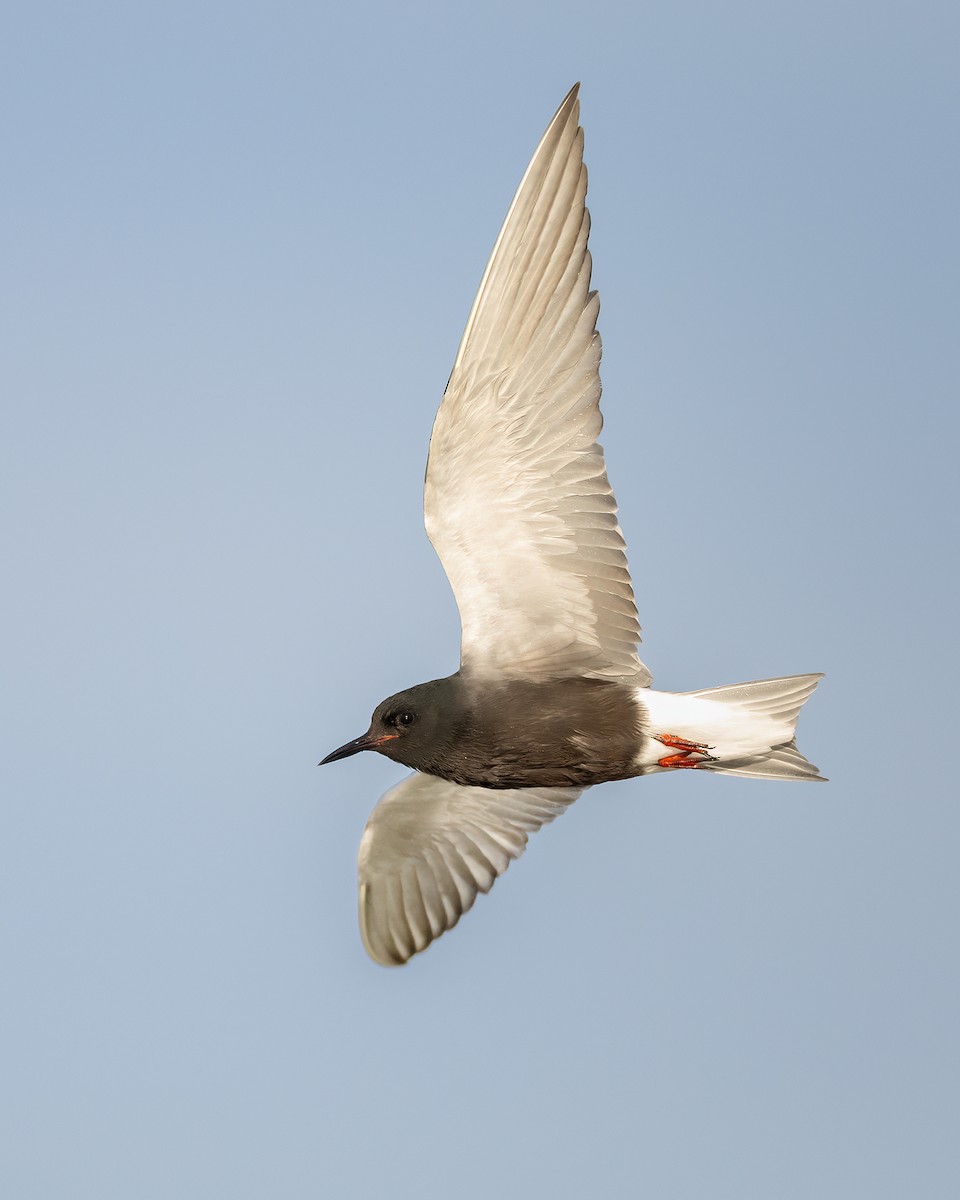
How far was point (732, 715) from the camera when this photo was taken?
33.0 feet

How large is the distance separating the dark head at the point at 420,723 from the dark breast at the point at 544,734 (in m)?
0.08

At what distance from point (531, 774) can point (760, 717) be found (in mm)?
1421

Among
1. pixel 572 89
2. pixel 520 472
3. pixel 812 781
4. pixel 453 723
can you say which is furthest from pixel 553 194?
pixel 812 781

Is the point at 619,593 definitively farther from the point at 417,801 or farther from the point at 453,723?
the point at 417,801

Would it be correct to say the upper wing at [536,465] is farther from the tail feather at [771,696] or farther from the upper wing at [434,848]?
the upper wing at [434,848]

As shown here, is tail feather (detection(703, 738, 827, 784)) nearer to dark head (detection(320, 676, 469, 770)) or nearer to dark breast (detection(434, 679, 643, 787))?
dark breast (detection(434, 679, 643, 787))

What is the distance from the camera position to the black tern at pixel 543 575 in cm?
926

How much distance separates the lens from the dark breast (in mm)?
10023

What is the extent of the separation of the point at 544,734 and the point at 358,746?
1230 mm

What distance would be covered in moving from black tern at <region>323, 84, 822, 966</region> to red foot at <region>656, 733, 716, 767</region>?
12 millimetres

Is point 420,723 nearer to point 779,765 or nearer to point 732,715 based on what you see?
point 732,715

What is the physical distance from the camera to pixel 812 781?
10.4 metres

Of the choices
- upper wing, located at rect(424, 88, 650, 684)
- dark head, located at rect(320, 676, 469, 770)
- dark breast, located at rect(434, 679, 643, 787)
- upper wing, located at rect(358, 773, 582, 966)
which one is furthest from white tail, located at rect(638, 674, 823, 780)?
upper wing, located at rect(358, 773, 582, 966)


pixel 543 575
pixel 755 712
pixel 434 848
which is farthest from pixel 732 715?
pixel 434 848
